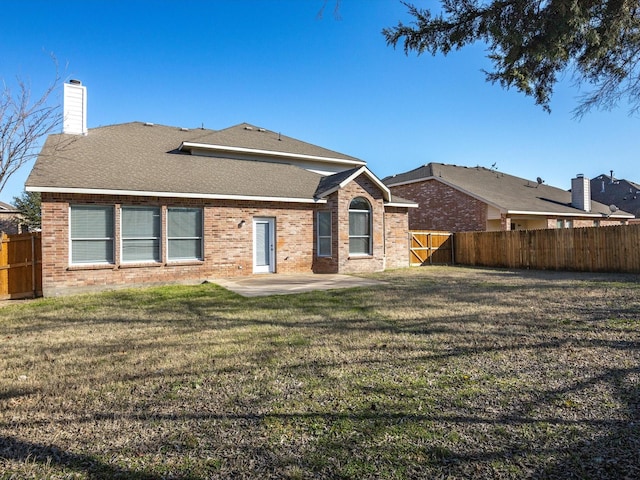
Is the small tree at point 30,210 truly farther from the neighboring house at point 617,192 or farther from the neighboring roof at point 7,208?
the neighboring house at point 617,192

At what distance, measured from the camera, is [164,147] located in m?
16.0

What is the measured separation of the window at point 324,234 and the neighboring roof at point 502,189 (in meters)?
11.5

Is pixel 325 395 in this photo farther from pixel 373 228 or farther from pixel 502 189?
pixel 502 189

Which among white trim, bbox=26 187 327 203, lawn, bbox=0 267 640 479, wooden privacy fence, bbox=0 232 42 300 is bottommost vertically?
lawn, bbox=0 267 640 479

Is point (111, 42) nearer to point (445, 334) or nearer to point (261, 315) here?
point (261, 315)

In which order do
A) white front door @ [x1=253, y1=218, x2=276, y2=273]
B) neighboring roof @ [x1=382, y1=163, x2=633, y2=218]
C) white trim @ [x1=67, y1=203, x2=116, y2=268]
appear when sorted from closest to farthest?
white trim @ [x1=67, y1=203, x2=116, y2=268]
white front door @ [x1=253, y1=218, x2=276, y2=273]
neighboring roof @ [x1=382, y1=163, x2=633, y2=218]

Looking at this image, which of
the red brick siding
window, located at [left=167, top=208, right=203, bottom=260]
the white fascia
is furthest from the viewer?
the white fascia

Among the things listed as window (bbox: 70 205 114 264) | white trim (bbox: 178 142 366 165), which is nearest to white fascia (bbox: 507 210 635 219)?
white trim (bbox: 178 142 366 165)

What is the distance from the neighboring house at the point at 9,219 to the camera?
20337 mm

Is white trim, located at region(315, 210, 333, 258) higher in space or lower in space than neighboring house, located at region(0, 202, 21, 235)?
lower

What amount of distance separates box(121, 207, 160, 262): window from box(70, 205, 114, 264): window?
39cm

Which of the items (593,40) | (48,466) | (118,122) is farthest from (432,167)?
(48,466)

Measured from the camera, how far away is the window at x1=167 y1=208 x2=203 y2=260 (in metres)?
12.5

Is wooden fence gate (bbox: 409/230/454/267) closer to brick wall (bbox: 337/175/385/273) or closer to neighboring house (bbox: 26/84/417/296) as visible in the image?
neighboring house (bbox: 26/84/417/296)
